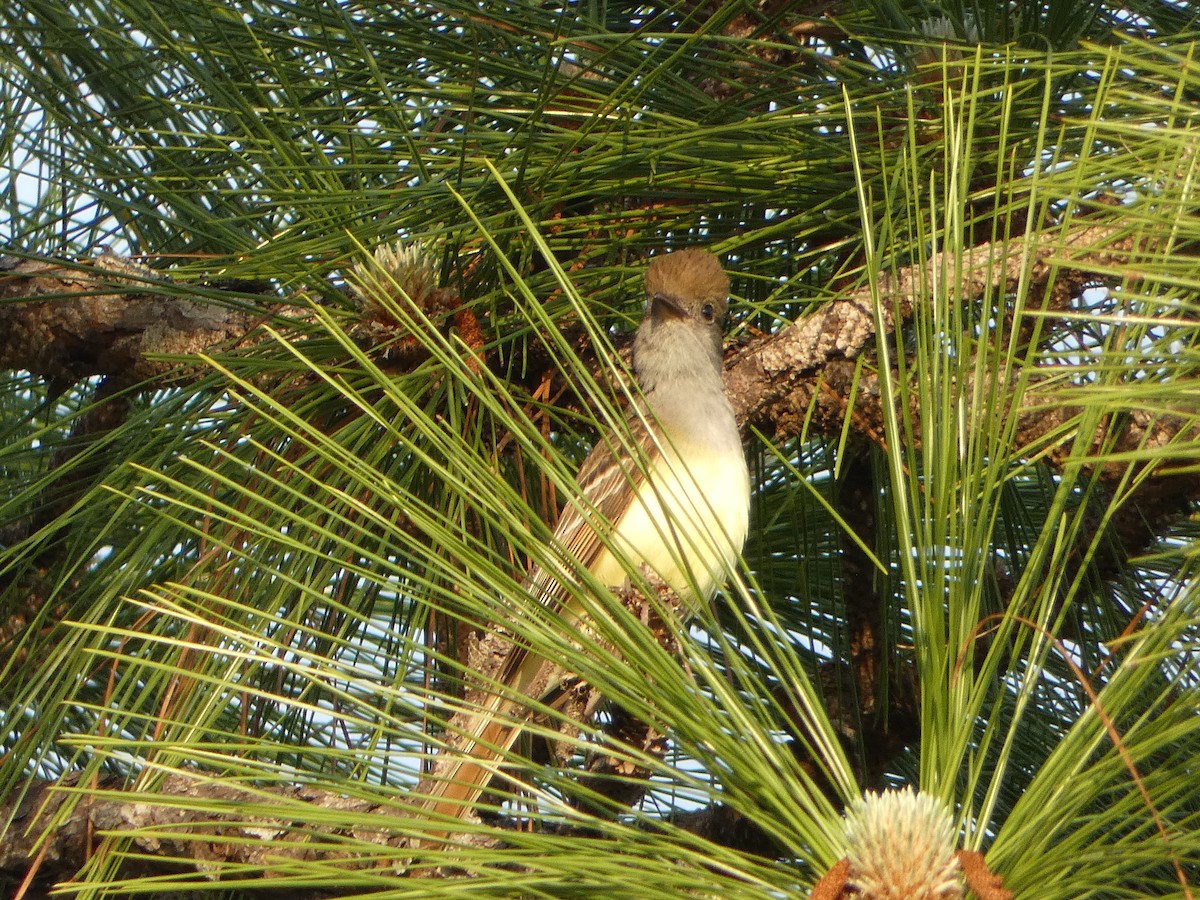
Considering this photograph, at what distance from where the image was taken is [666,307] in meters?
2.95

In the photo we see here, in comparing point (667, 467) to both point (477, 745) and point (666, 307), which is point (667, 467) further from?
point (477, 745)

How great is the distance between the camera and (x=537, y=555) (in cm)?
161

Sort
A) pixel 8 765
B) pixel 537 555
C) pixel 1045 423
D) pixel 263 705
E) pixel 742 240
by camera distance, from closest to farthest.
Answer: pixel 537 555, pixel 8 765, pixel 1045 423, pixel 742 240, pixel 263 705

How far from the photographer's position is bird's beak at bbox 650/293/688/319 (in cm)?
290

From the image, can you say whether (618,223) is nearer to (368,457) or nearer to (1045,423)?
(368,457)

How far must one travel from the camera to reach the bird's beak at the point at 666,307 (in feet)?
9.52

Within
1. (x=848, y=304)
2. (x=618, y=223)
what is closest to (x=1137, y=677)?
(x=848, y=304)

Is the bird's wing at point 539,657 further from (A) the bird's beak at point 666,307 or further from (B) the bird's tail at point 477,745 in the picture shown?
(A) the bird's beak at point 666,307

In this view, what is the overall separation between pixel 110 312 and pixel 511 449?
107 centimetres

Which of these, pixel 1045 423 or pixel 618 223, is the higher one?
pixel 618 223

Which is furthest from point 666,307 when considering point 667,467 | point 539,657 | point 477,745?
point 477,745

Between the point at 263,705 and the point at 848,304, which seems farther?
the point at 263,705

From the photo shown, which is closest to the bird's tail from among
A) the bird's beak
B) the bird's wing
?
the bird's wing

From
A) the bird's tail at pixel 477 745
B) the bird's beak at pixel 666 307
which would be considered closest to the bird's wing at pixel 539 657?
the bird's tail at pixel 477 745
